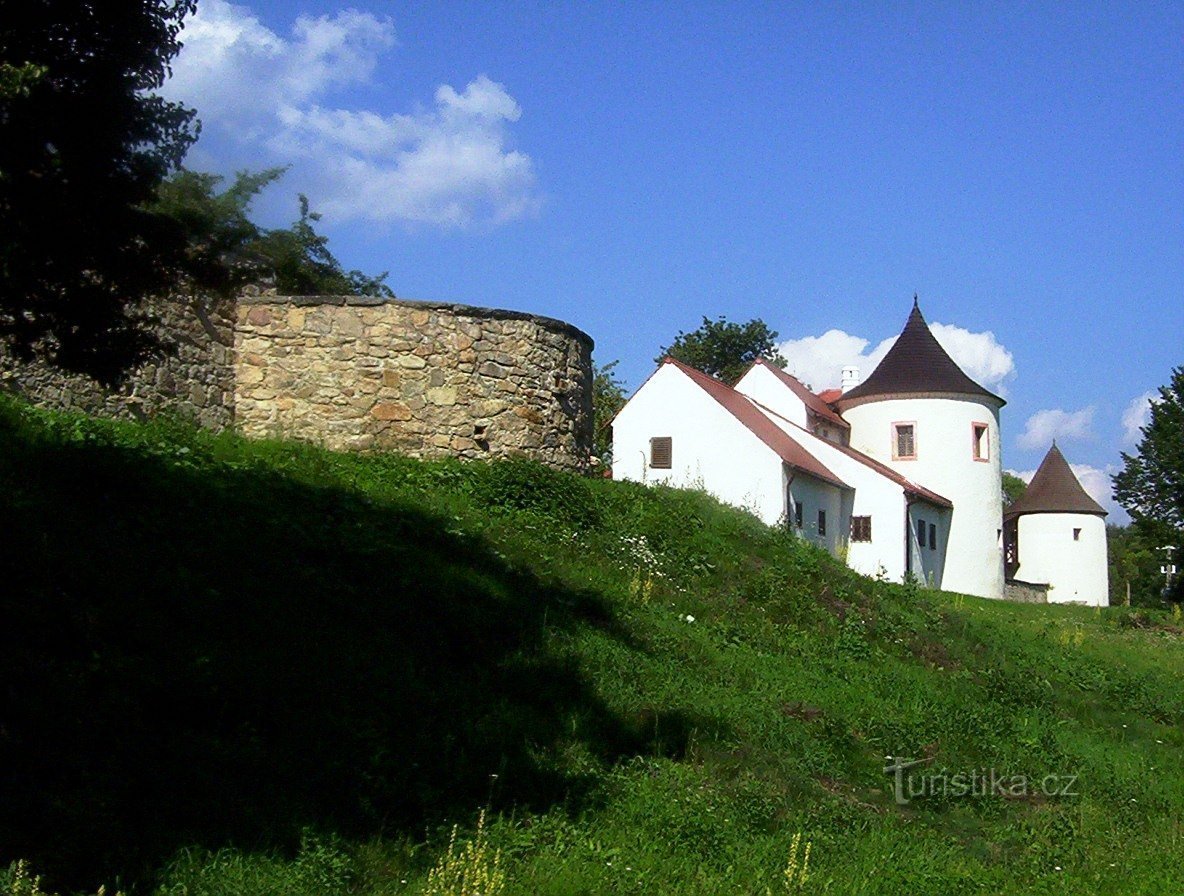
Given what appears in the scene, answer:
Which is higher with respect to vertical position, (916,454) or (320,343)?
(916,454)

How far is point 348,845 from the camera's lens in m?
5.44

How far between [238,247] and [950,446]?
113ft

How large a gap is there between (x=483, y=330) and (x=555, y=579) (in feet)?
13.8

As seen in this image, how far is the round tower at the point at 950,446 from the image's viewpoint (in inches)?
1565

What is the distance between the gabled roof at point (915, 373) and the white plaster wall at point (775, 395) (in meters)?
2.98

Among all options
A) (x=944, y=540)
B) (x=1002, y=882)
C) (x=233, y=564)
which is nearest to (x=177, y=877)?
(x=233, y=564)

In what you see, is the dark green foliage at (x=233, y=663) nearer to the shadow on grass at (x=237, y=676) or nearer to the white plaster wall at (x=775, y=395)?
the shadow on grass at (x=237, y=676)

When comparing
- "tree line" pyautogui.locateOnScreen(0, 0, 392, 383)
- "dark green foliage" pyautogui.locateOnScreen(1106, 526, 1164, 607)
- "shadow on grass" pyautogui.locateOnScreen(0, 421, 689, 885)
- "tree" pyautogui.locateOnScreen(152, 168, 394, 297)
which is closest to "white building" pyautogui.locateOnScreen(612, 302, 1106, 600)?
"dark green foliage" pyautogui.locateOnScreen(1106, 526, 1164, 607)

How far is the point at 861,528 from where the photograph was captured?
3553 cm

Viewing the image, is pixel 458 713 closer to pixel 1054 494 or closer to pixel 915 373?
pixel 915 373

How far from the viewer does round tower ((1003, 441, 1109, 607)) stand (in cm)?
4534

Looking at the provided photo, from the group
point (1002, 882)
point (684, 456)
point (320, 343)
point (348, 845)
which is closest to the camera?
point (348, 845)

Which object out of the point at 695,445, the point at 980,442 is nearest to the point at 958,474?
the point at 980,442

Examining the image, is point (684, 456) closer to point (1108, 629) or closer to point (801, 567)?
point (1108, 629)
